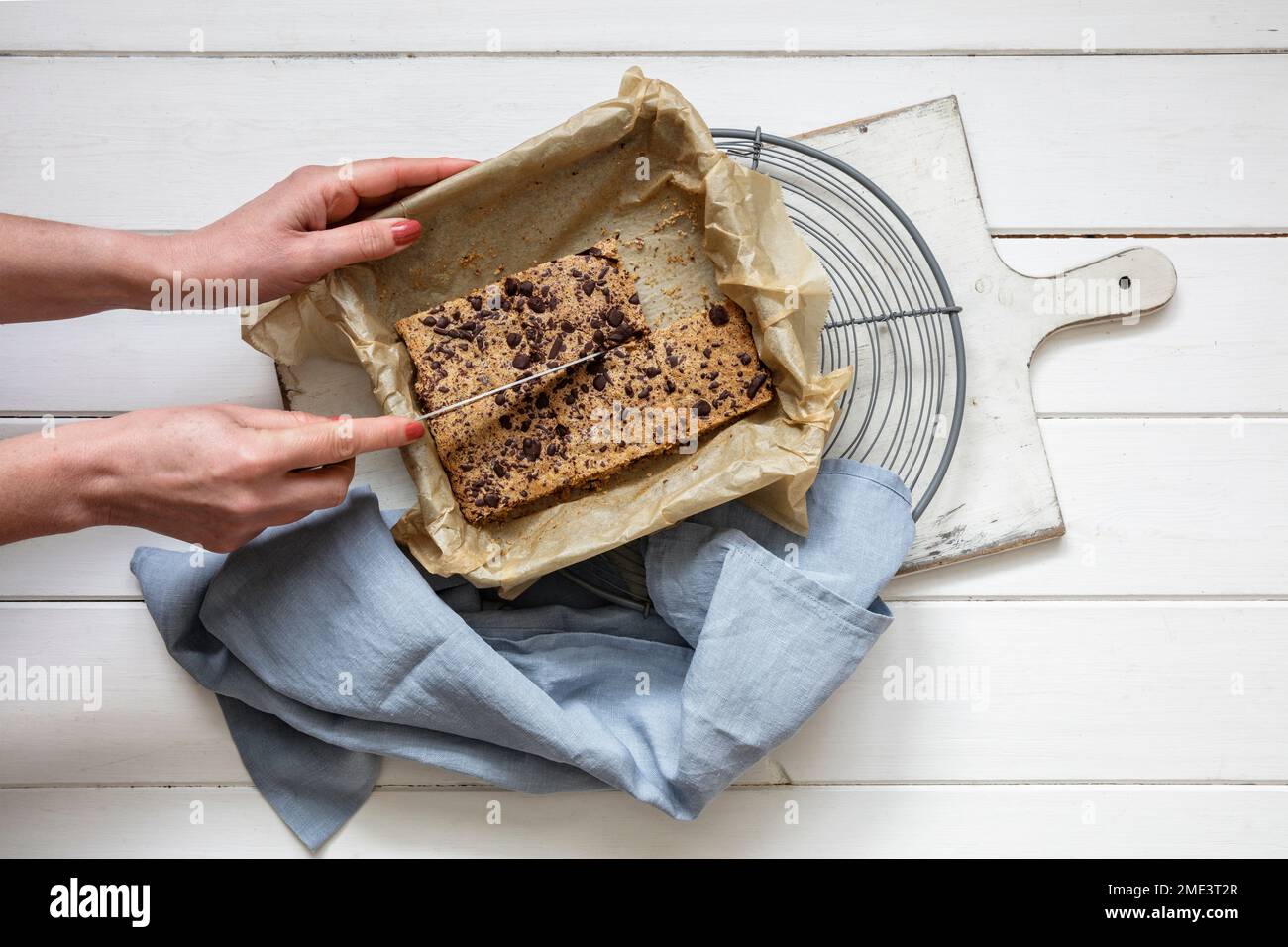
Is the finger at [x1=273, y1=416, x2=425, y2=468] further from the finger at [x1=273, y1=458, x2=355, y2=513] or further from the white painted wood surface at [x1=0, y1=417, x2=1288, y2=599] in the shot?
the white painted wood surface at [x1=0, y1=417, x2=1288, y2=599]

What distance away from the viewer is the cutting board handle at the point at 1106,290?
51.5 inches

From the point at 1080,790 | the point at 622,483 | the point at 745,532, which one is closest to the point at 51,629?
the point at 622,483

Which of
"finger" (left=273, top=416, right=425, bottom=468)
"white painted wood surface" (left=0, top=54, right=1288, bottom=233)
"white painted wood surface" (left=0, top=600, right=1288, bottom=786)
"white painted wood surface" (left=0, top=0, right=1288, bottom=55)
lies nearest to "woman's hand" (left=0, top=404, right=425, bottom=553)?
"finger" (left=273, top=416, right=425, bottom=468)

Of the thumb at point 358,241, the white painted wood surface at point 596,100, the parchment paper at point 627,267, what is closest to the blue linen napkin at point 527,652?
the parchment paper at point 627,267

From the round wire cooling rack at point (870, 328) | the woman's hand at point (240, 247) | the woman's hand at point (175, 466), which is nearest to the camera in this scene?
the woman's hand at point (175, 466)

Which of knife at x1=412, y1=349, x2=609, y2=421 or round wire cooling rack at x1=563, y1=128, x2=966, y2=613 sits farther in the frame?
round wire cooling rack at x1=563, y1=128, x2=966, y2=613

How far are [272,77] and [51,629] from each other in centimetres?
84

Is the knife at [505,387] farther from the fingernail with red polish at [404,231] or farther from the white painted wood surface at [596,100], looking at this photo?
the white painted wood surface at [596,100]

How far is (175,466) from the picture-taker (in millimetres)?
1060

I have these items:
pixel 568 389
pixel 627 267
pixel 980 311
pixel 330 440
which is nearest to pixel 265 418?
pixel 330 440

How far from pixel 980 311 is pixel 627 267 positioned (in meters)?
0.49

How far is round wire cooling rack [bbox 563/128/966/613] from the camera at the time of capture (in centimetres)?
128

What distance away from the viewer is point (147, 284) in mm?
1208

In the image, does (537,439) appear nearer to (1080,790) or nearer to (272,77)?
(272,77)
